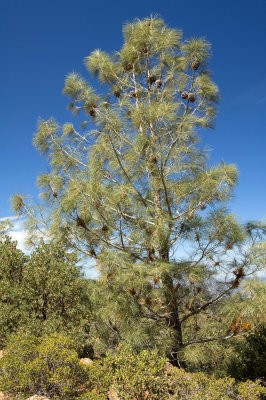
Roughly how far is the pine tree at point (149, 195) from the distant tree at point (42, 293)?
0.61 m

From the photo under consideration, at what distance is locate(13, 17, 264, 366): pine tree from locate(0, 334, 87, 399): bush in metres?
1.05

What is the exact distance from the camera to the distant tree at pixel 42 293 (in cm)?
563

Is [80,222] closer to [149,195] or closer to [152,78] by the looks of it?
[149,195]

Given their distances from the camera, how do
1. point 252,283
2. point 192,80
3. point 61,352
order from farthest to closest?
point 192,80 → point 252,283 → point 61,352

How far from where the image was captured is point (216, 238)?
5.02 meters

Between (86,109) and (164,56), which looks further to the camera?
(86,109)

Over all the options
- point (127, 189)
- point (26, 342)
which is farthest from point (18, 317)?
point (127, 189)

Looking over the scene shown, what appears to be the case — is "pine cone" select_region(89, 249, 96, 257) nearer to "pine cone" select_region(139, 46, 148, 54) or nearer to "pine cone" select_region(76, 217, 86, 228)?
"pine cone" select_region(76, 217, 86, 228)

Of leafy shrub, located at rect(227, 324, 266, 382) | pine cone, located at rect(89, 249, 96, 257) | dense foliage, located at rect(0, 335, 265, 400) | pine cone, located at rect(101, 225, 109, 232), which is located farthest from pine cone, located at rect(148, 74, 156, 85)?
leafy shrub, located at rect(227, 324, 266, 382)

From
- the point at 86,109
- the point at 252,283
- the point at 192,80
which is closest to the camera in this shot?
the point at 252,283

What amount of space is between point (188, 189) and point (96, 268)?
2.08 m

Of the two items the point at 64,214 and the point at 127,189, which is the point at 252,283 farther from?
the point at 64,214

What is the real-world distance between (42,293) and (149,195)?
2863 millimetres

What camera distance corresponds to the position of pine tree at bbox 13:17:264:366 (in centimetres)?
479
